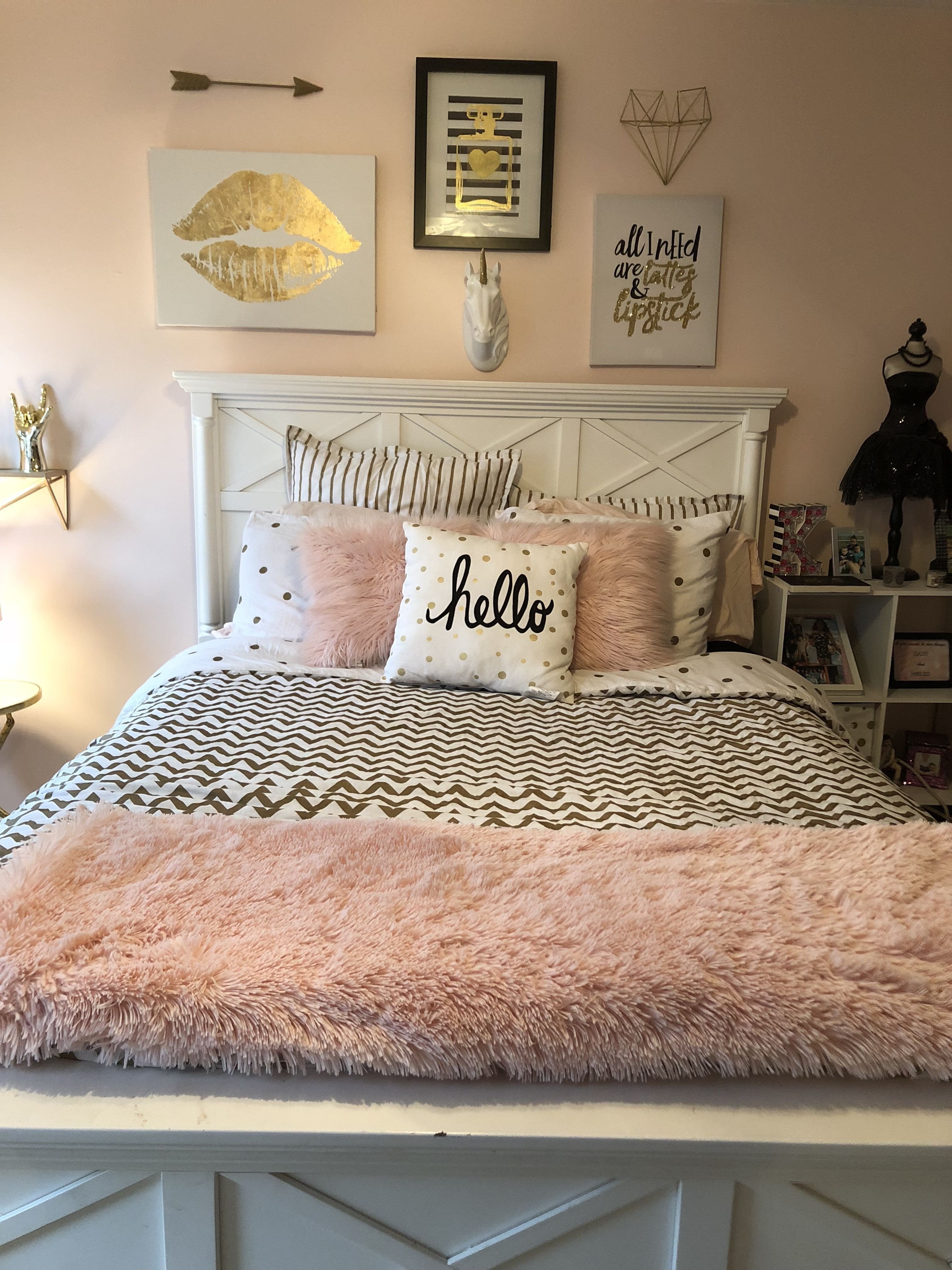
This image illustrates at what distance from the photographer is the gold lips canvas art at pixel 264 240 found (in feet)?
8.39

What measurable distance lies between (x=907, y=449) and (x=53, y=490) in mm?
2282

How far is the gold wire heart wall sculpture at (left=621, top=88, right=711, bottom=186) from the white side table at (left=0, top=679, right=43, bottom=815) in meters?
2.14

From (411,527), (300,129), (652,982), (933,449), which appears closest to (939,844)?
(652,982)

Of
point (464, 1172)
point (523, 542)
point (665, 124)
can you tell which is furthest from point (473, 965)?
point (665, 124)

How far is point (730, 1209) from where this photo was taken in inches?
35.9

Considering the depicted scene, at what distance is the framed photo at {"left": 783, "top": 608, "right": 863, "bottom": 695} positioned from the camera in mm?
2635

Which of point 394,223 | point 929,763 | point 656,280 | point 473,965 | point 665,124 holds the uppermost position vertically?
point 665,124

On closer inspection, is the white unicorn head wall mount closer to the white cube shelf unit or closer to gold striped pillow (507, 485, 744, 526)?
gold striped pillow (507, 485, 744, 526)

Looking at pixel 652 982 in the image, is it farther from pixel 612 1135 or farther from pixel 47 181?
pixel 47 181

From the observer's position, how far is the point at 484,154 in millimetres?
2578

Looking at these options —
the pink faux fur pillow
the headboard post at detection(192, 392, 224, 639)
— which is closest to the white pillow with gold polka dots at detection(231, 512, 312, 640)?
the pink faux fur pillow

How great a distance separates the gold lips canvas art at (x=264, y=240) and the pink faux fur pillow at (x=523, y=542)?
754 mm

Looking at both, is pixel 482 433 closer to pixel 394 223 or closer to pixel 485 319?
pixel 485 319

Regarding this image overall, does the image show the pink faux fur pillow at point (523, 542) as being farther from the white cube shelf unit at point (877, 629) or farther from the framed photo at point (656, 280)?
the framed photo at point (656, 280)
